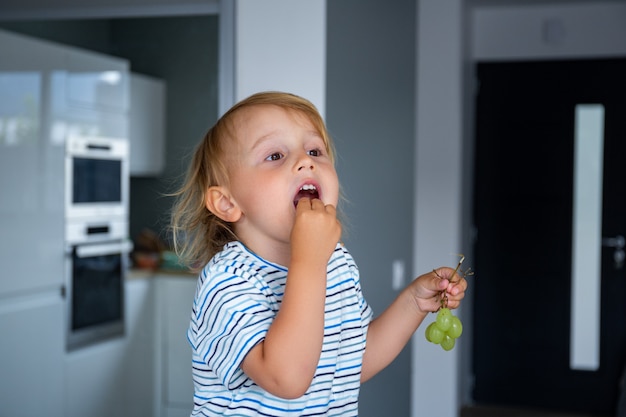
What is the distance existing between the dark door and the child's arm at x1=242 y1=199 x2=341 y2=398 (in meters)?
4.44

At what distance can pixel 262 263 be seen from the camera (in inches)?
46.6

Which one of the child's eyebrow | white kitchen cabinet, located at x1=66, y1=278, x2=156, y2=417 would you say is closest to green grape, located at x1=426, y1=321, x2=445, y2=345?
the child's eyebrow

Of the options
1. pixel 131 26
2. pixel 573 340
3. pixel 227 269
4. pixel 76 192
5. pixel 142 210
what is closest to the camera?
pixel 227 269

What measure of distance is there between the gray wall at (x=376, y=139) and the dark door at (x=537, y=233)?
88.4 inches

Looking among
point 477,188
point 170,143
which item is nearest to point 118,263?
point 170,143

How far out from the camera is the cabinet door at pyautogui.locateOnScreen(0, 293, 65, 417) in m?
3.00

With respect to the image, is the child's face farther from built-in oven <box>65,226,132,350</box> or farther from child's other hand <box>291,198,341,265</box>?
built-in oven <box>65,226,132,350</box>

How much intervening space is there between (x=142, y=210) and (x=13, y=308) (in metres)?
0.66

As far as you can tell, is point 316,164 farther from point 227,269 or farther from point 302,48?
point 302,48

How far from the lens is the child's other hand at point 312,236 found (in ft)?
3.40

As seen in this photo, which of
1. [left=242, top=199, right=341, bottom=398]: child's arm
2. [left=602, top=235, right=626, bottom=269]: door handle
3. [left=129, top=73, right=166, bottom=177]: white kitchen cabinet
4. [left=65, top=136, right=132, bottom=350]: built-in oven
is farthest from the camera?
[left=602, top=235, right=626, bottom=269]: door handle

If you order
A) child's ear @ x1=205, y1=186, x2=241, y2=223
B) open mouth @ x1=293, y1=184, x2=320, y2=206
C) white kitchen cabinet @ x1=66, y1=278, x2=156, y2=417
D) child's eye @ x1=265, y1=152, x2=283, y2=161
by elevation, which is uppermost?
child's eye @ x1=265, y1=152, x2=283, y2=161

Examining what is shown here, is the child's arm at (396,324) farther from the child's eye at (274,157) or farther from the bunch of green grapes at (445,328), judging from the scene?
the child's eye at (274,157)

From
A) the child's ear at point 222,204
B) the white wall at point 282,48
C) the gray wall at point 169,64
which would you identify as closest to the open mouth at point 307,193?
the child's ear at point 222,204
